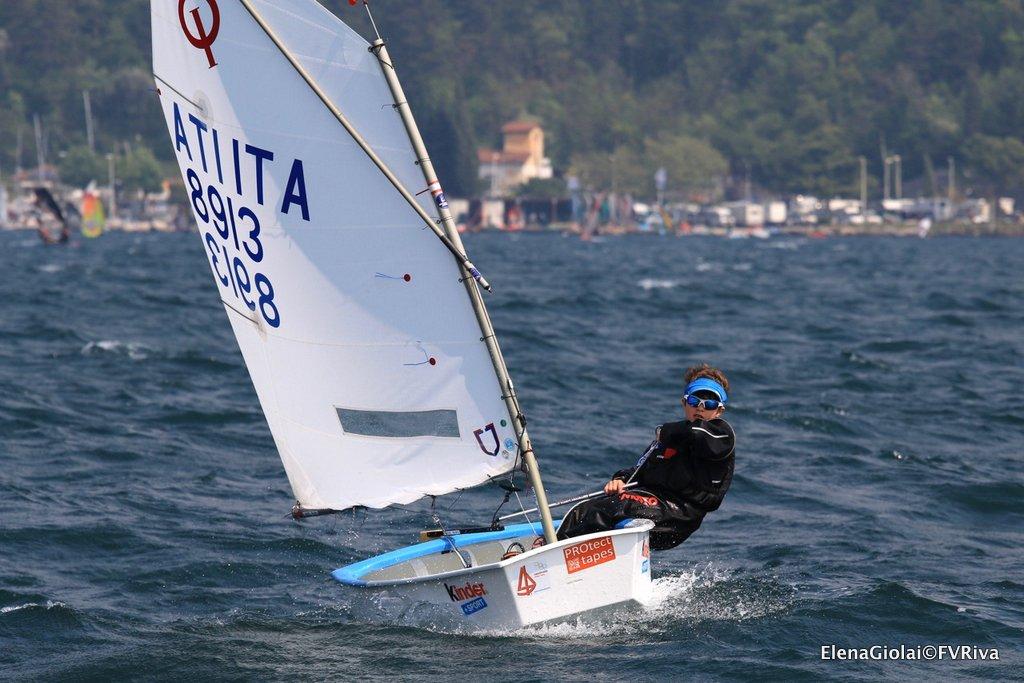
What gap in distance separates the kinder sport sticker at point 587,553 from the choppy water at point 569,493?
56cm

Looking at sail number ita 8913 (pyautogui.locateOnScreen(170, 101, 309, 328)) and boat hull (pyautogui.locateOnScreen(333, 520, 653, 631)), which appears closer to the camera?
boat hull (pyautogui.locateOnScreen(333, 520, 653, 631))

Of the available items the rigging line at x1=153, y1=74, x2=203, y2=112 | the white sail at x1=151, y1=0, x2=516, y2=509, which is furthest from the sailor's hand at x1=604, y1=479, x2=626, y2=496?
the rigging line at x1=153, y1=74, x2=203, y2=112

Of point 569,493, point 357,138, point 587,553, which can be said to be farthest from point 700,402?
point 569,493

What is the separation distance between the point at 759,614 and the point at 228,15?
20.9 ft

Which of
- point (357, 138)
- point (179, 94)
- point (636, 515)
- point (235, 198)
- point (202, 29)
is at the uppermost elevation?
point (202, 29)

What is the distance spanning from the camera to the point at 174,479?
17.5 metres

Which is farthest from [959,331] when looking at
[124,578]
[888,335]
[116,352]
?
[124,578]

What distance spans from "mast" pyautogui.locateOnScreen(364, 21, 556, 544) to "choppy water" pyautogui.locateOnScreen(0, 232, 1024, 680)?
1156 mm

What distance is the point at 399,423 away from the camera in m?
12.0

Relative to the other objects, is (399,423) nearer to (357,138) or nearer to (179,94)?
(357,138)

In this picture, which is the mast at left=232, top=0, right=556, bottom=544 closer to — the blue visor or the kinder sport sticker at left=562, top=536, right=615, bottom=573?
the kinder sport sticker at left=562, top=536, right=615, bottom=573

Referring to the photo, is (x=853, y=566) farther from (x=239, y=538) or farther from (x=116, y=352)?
(x=116, y=352)

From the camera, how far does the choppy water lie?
11.3m

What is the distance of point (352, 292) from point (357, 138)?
1.28 meters
